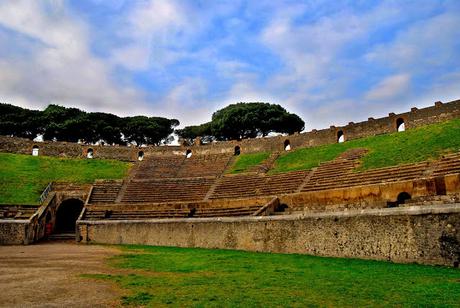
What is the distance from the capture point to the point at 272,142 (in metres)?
39.0

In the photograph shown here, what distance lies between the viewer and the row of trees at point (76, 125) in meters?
57.8

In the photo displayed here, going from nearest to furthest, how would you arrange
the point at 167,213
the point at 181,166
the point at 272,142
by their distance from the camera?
the point at 167,213, the point at 181,166, the point at 272,142

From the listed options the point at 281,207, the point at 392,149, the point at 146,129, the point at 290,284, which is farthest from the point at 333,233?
the point at 146,129

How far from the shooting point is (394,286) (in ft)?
25.5

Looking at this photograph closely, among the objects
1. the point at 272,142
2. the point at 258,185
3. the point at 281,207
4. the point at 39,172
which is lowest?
the point at 281,207

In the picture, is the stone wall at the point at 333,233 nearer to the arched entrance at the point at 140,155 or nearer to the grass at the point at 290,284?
the grass at the point at 290,284

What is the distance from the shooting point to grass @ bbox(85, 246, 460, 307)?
6.59m

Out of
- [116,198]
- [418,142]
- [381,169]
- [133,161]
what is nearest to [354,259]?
[381,169]

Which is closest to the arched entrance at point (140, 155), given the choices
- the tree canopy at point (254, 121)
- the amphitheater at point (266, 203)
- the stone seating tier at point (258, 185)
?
the amphitheater at point (266, 203)

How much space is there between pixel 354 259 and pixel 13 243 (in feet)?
64.2

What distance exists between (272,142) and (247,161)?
4185mm

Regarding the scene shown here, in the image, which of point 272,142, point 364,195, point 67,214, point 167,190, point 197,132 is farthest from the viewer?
point 197,132

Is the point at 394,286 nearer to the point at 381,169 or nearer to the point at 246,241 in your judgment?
the point at 246,241

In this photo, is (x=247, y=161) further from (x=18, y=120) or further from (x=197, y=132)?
(x=18, y=120)
